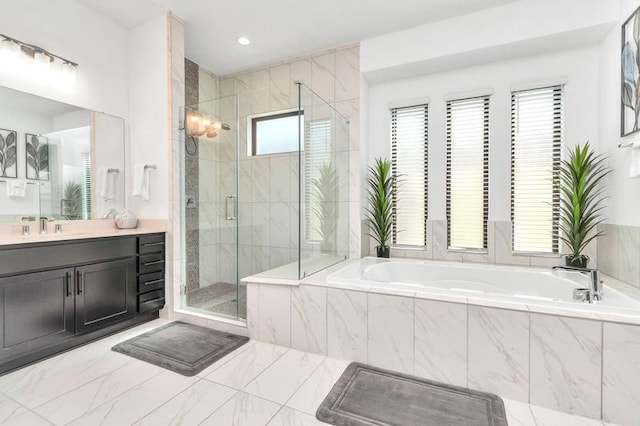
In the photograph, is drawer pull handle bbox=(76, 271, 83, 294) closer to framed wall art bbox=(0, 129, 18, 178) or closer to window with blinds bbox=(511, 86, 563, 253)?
framed wall art bbox=(0, 129, 18, 178)

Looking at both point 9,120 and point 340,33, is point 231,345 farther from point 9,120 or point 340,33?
point 340,33

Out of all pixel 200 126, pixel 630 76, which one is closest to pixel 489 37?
pixel 630 76

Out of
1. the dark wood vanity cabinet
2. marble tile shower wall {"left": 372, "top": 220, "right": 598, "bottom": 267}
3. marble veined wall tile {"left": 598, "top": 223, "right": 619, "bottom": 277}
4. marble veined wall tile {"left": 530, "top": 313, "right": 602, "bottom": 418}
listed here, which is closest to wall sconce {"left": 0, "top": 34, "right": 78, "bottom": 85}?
the dark wood vanity cabinet

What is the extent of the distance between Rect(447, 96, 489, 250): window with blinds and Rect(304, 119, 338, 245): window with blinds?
1.25m

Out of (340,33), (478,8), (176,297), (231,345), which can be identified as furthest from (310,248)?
(478,8)

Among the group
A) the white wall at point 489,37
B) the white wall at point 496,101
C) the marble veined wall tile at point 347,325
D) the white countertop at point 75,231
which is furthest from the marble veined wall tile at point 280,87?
the marble veined wall tile at point 347,325

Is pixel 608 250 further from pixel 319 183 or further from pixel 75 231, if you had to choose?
pixel 75 231

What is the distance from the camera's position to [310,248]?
2730 millimetres

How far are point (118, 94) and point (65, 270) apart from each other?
178cm

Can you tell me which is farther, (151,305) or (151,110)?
(151,110)

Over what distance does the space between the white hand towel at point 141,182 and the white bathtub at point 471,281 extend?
1.97 meters

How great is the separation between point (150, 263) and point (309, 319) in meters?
1.60

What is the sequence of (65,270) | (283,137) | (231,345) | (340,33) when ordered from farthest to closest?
1. (340,33)
2. (283,137)
3. (231,345)
4. (65,270)

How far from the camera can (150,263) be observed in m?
2.76
